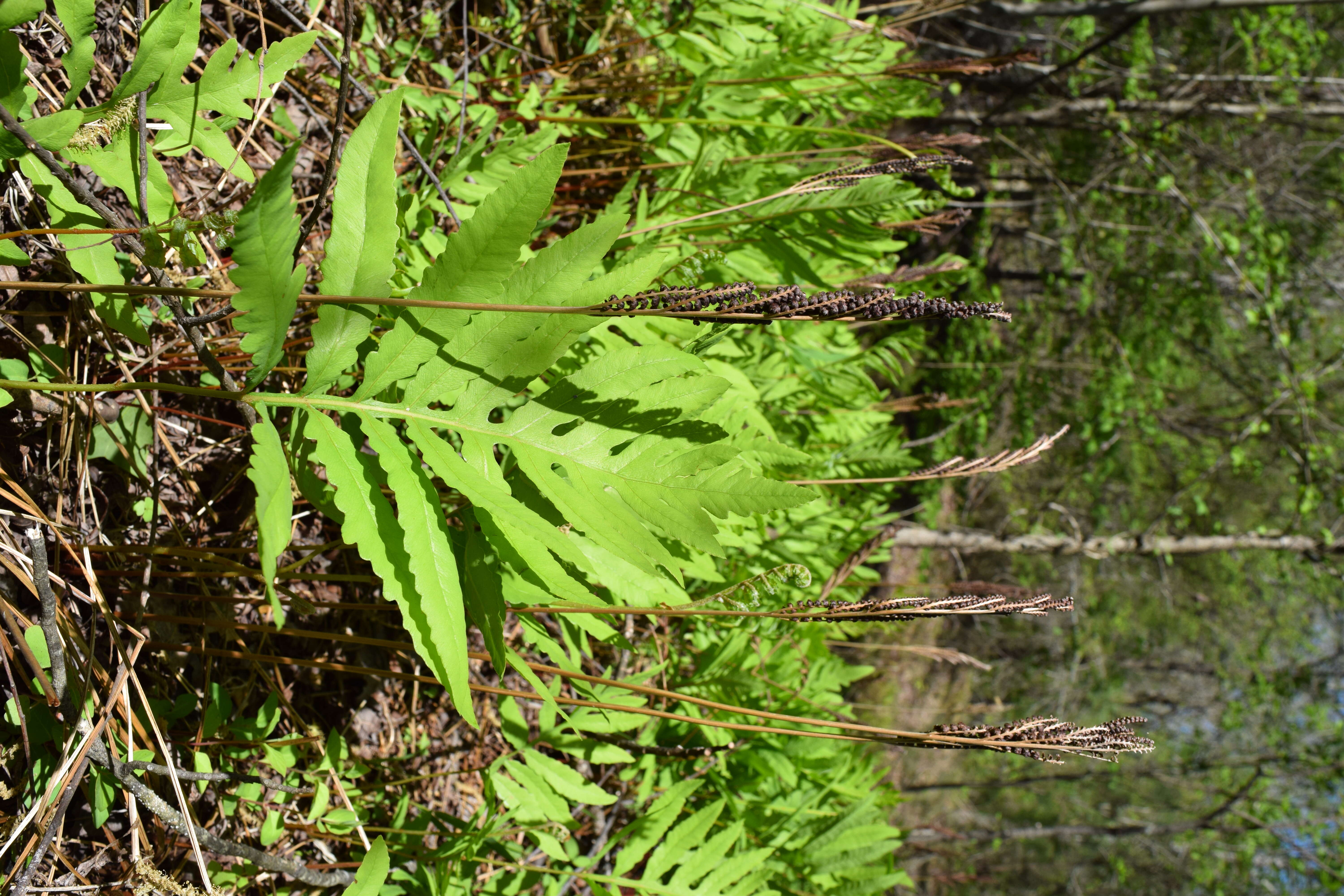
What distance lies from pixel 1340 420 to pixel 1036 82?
5.64 meters

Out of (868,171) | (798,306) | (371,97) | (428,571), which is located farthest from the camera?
(371,97)

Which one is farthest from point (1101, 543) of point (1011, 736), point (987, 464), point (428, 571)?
point (428, 571)

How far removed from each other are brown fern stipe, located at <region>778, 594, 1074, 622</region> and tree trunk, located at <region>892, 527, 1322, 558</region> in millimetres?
3553

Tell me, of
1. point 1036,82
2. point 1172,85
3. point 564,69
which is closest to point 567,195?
point 564,69

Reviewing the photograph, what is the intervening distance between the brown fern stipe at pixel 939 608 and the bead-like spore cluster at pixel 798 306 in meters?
0.39

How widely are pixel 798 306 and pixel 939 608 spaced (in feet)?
1.68

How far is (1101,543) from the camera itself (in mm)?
5289

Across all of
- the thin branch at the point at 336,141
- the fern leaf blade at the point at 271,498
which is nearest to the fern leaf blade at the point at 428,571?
the fern leaf blade at the point at 271,498

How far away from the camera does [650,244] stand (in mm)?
1498

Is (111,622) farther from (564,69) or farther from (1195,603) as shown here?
(1195,603)

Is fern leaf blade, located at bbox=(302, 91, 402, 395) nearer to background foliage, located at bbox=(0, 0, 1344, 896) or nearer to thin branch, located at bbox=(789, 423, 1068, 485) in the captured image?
background foliage, located at bbox=(0, 0, 1344, 896)

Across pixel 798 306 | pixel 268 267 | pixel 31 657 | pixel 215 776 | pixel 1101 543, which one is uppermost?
pixel 268 267

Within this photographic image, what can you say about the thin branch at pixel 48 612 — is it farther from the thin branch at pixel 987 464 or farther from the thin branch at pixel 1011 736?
the thin branch at pixel 987 464

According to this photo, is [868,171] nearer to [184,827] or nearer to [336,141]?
[336,141]
